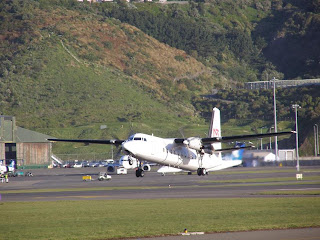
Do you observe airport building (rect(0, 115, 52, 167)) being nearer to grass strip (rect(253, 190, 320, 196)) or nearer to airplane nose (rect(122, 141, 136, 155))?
airplane nose (rect(122, 141, 136, 155))

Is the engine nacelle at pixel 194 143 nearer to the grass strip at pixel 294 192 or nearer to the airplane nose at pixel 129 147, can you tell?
the airplane nose at pixel 129 147

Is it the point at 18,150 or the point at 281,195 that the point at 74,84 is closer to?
the point at 18,150

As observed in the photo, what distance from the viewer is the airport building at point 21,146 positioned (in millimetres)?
128250

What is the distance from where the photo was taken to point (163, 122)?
166m

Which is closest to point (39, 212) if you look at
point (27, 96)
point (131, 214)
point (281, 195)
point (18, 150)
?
point (131, 214)

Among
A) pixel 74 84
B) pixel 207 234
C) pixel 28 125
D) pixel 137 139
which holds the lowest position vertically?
pixel 207 234

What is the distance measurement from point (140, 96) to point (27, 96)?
3351cm

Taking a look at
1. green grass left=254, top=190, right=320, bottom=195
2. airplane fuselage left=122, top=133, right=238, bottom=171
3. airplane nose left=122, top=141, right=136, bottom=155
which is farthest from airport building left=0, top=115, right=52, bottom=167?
green grass left=254, top=190, right=320, bottom=195

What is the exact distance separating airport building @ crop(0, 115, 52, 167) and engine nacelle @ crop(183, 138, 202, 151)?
76.8 m

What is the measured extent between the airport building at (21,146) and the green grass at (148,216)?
3269 inches

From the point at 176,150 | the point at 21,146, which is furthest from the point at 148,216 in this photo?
the point at 21,146

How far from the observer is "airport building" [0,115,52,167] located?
128m

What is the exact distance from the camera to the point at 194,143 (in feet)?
187

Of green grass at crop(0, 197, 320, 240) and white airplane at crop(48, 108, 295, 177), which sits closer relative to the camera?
green grass at crop(0, 197, 320, 240)
